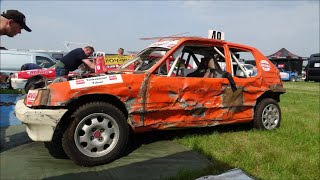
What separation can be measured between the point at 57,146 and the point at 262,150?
286cm

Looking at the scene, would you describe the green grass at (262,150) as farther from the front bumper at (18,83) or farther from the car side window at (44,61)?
the car side window at (44,61)

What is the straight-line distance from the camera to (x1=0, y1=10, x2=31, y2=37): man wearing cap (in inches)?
111

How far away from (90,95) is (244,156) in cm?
214

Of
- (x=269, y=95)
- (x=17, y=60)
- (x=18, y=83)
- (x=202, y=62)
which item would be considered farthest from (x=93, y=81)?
(x=17, y=60)

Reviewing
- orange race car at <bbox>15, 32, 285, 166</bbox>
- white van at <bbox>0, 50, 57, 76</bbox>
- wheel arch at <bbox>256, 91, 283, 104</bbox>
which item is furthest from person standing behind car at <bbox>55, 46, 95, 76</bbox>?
white van at <bbox>0, 50, 57, 76</bbox>

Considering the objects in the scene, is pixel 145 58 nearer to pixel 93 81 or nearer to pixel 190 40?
pixel 190 40

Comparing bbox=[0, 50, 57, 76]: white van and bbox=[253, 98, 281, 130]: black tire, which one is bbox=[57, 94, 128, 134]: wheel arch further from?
bbox=[0, 50, 57, 76]: white van

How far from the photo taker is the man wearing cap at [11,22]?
283 centimetres

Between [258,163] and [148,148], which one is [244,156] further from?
[148,148]

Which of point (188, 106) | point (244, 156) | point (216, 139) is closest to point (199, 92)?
point (188, 106)

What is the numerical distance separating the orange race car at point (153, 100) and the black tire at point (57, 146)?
0.05 ft

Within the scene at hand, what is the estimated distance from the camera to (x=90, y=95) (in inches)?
166

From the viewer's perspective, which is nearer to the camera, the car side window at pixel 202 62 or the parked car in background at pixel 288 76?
the car side window at pixel 202 62

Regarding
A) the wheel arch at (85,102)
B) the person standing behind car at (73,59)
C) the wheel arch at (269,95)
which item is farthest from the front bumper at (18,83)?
the wheel arch at (269,95)
